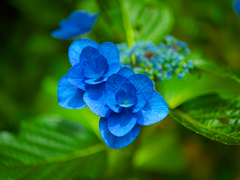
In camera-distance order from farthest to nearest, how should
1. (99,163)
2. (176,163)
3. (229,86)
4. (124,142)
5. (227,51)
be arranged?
(227,51), (176,163), (229,86), (99,163), (124,142)

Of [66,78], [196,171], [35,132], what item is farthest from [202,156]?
[66,78]

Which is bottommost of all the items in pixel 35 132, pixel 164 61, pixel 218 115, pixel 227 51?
pixel 218 115

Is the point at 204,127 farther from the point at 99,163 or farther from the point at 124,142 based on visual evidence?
the point at 99,163

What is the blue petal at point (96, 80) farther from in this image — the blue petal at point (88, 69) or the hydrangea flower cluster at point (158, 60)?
the hydrangea flower cluster at point (158, 60)

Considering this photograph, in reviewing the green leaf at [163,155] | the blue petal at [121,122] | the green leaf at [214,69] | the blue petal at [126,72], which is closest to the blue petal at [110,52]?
the blue petal at [126,72]

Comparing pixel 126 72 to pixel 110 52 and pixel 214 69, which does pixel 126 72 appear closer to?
pixel 110 52

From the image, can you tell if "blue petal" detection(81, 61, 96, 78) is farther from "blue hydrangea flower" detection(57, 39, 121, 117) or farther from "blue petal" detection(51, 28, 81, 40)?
"blue petal" detection(51, 28, 81, 40)
